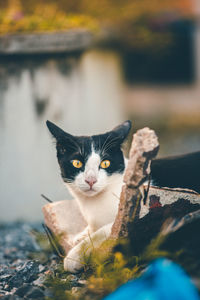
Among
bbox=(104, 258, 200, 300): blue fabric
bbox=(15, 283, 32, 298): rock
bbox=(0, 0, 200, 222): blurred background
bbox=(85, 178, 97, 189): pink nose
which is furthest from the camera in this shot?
bbox=(0, 0, 200, 222): blurred background

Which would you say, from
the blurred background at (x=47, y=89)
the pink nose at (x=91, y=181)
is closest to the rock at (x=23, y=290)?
the pink nose at (x=91, y=181)

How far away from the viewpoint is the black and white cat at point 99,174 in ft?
5.49

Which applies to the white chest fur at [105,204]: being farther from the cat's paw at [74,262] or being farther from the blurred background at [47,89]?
the blurred background at [47,89]

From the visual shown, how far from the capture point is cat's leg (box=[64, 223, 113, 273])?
1.64m

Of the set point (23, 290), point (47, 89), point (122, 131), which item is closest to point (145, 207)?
point (122, 131)

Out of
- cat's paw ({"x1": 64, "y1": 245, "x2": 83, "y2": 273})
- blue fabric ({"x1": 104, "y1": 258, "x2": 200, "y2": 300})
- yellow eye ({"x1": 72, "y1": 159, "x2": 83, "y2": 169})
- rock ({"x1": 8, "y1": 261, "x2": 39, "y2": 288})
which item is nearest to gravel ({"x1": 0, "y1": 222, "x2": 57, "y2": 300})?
rock ({"x1": 8, "y1": 261, "x2": 39, "y2": 288})

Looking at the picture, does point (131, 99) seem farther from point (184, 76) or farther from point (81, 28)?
point (81, 28)

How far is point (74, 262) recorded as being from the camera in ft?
5.38

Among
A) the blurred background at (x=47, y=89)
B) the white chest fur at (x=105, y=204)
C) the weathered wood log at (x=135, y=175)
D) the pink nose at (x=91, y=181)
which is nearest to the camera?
the weathered wood log at (x=135, y=175)

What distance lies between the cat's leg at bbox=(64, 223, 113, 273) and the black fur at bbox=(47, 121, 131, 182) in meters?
0.23

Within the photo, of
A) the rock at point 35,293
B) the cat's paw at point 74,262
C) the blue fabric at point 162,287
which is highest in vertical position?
the blue fabric at point 162,287

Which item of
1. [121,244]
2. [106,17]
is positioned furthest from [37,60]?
[106,17]

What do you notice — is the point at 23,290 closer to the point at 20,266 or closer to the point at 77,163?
the point at 20,266

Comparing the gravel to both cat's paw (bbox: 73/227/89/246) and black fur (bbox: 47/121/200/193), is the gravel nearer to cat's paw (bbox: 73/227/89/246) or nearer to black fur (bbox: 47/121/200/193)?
cat's paw (bbox: 73/227/89/246)
